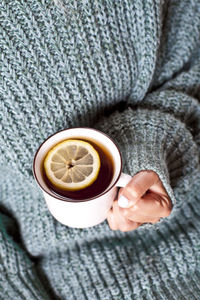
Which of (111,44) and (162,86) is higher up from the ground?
(111,44)

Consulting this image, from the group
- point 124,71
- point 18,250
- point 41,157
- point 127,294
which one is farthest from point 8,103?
point 127,294

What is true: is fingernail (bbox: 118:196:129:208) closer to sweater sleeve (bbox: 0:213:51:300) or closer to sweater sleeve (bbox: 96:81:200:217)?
sweater sleeve (bbox: 96:81:200:217)

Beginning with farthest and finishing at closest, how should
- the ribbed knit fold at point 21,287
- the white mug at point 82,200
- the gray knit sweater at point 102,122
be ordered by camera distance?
the ribbed knit fold at point 21,287 < the gray knit sweater at point 102,122 < the white mug at point 82,200

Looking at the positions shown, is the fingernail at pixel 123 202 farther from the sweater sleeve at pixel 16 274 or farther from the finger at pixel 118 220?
the sweater sleeve at pixel 16 274

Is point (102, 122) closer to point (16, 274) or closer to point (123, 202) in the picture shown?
point (123, 202)

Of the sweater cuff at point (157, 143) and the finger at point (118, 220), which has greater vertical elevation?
the sweater cuff at point (157, 143)

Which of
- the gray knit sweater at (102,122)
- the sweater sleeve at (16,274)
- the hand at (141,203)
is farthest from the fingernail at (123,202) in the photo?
the sweater sleeve at (16,274)

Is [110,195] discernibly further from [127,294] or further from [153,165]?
[127,294]

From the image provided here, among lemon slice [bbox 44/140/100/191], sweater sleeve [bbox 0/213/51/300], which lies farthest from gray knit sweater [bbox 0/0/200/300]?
lemon slice [bbox 44/140/100/191]
